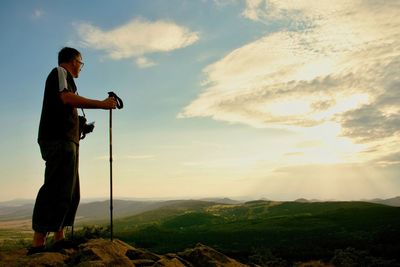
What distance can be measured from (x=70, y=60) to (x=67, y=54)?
0.15 metres

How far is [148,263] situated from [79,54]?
16.1ft

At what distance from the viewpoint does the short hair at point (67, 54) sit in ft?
26.6

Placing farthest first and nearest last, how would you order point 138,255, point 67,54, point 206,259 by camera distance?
1. point 206,259
2. point 138,255
3. point 67,54

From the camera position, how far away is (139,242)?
44.3 metres

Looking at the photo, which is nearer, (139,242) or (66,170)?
(66,170)

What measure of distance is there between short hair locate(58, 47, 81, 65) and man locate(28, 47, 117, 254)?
292mm

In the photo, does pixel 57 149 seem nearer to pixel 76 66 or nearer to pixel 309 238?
pixel 76 66

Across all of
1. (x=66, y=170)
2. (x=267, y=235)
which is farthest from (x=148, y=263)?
(x=267, y=235)

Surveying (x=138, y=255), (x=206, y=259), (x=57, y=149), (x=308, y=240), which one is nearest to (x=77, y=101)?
(x=57, y=149)

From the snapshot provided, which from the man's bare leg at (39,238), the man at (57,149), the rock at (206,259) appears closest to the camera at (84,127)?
the man at (57,149)

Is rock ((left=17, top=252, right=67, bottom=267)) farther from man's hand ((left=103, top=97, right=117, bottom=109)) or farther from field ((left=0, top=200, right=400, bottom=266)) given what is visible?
field ((left=0, top=200, right=400, bottom=266))

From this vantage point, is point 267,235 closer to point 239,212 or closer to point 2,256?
point 2,256

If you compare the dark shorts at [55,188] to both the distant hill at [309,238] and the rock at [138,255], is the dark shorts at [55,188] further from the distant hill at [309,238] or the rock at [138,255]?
the distant hill at [309,238]

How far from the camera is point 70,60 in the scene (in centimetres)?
811
